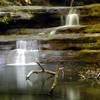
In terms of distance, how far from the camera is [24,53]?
13133 mm

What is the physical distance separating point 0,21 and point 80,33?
6522 mm

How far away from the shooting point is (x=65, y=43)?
12.4 m

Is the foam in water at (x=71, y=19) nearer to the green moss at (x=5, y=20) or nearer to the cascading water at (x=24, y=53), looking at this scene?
the green moss at (x=5, y=20)

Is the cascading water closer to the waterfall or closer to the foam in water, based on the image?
the foam in water

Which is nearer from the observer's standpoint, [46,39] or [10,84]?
[10,84]

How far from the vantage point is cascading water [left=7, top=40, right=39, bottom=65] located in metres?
12.8

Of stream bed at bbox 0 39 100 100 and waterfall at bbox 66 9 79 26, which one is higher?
waterfall at bbox 66 9 79 26

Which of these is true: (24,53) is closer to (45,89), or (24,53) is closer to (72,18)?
(72,18)

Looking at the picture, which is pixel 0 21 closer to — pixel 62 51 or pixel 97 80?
pixel 62 51

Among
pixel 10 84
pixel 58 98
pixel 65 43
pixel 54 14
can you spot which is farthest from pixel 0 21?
pixel 58 98

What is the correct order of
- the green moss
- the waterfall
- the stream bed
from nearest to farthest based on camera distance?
the stream bed → the green moss → the waterfall

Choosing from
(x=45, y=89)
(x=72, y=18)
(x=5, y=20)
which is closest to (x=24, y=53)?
(x=5, y=20)

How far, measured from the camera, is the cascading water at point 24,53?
12.8 meters

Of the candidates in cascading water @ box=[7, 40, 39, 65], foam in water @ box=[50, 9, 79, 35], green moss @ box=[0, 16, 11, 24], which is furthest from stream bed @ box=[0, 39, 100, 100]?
foam in water @ box=[50, 9, 79, 35]
